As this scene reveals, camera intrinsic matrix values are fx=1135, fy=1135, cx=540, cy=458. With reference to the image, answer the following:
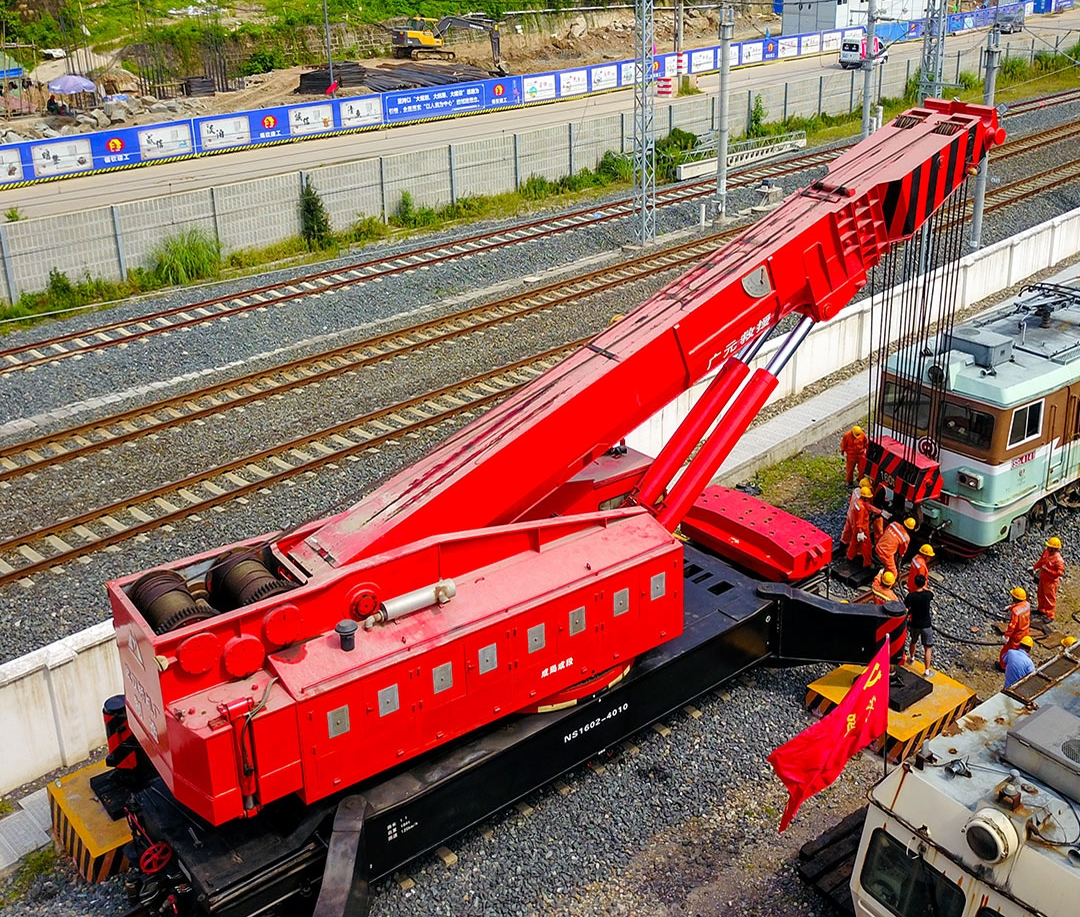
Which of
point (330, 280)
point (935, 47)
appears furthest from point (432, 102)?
point (935, 47)

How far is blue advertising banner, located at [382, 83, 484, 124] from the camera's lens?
1620 inches

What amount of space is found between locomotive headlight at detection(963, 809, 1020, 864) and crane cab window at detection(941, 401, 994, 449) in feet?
24.6

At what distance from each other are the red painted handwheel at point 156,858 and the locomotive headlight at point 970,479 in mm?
9828

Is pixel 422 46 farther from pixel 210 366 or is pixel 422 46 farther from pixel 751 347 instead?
pixel 751 347

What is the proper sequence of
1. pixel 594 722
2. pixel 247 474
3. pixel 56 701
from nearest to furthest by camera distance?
pixel 594 722 < pixel 56 701 < pixel 247 474

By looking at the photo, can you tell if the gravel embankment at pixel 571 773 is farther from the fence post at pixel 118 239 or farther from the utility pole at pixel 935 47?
the utility pole at pixel 935 47

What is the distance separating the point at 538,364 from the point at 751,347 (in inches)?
336

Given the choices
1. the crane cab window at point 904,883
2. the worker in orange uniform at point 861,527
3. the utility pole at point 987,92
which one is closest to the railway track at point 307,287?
the utility pole at point 987,92

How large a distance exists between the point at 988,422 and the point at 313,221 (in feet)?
Answer: 60.1

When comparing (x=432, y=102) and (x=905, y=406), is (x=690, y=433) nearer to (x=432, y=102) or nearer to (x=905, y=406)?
(x=905, y=406)

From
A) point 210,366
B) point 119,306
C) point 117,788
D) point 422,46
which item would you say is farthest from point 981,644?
point 422,46

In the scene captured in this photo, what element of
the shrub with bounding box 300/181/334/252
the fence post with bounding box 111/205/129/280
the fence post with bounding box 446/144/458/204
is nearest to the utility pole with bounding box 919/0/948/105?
the fence post with bounding box 446/144/458/204

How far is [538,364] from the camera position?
768 inches

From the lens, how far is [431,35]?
2275 inches
